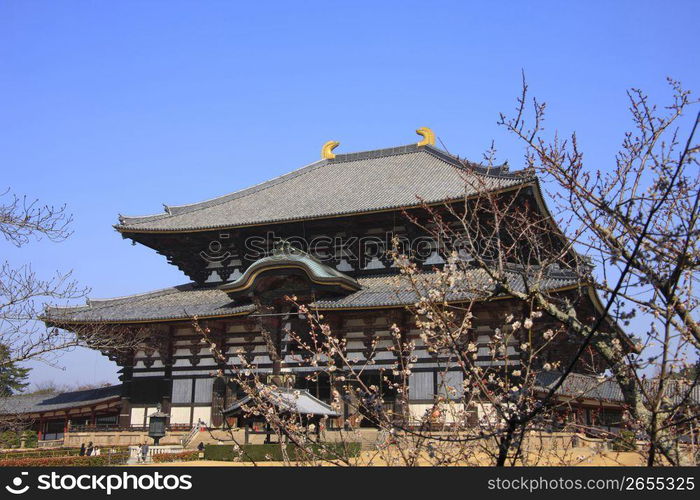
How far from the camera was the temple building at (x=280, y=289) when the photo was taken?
80.7 ft

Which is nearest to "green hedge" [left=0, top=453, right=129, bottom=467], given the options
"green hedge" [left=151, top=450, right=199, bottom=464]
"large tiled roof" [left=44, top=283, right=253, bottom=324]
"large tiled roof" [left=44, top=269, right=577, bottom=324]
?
"green hedge" [left=151, top=450, right=199, bottom=464]

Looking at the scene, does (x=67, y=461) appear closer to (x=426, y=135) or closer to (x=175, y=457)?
(x=175, y=457)

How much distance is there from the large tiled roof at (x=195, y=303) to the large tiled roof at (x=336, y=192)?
300 cm

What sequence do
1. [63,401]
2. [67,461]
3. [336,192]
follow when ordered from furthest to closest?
[63,401] < [336,192] < [67,461]

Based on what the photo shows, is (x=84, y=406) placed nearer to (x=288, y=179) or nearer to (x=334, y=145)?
(x=288, y=179)

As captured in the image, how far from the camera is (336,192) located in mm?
32031

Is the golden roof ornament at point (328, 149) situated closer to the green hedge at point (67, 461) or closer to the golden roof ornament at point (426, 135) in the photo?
the golden roof ornament at point (426, 135)

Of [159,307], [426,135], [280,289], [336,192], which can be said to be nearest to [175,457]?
A: [280,289]

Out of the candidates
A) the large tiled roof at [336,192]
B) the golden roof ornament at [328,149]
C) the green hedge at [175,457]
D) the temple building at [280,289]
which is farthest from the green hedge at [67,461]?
the golden roof ornament at [328,149]

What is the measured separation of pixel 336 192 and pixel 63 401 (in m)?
17.7

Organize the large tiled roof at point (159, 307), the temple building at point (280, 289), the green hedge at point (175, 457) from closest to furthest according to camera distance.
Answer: the green hedge at point (175, 457) < the temple building at point (280, 289) < the large tiled roof at point (159, 307)

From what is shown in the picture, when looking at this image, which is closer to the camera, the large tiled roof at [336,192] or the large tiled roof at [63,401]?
the large tiled roof at [336,192]
